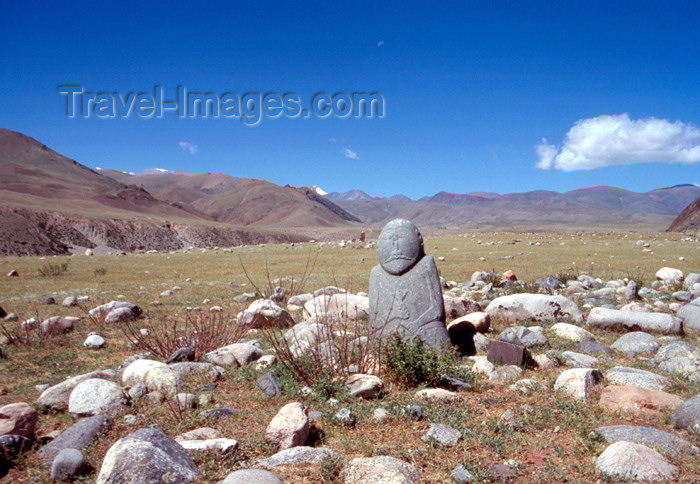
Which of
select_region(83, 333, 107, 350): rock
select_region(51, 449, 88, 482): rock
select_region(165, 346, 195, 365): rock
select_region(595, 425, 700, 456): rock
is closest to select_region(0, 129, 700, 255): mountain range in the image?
select_region(83, 333, 107, 350): rock

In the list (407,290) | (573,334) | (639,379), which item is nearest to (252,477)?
(407,290)

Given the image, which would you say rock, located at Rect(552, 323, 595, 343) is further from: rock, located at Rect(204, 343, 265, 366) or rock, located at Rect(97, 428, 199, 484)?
rock, located at Rect(97, 428, 199, 484)

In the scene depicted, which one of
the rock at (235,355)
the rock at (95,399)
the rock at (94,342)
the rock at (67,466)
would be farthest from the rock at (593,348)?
the rock at (94,342)

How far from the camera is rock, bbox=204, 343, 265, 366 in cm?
680

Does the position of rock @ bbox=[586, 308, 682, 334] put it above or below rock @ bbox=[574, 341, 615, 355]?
above

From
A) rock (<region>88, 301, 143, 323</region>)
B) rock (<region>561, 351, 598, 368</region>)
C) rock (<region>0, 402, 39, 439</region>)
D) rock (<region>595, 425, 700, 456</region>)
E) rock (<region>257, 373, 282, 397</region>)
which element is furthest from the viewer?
rock (<region>88, 301, 143, 323</region>)

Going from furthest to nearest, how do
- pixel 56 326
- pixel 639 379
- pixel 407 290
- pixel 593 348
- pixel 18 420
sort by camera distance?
pixel 56 326 → pixel 593 348 → pixel 407 290 → pixel 639 379 → pixel 18 420

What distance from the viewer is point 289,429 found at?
427 centimetres

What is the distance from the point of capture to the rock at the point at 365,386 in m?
5.38

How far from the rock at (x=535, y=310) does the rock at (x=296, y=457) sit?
6.75 meters

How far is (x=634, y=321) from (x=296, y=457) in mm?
7552

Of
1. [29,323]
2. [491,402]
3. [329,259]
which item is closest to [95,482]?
[491,402]

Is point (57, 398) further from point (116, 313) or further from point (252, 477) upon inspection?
point (116, 313)

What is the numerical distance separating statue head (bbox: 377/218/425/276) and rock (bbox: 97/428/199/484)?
13.9 feet
